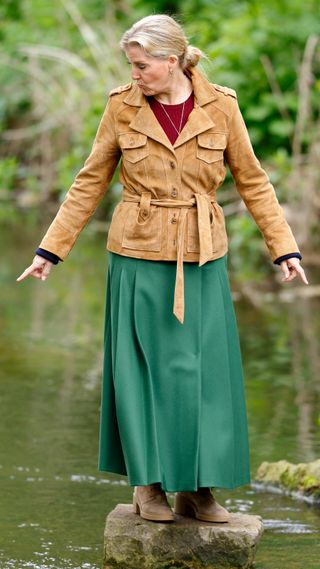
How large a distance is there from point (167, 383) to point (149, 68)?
3.63 ft

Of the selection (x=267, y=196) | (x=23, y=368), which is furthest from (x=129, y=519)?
(x=23, y=368)

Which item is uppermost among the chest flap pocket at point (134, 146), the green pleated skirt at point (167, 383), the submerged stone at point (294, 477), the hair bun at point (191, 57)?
the hair bun at point (191, 57)

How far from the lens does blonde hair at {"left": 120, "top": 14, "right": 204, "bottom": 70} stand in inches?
181

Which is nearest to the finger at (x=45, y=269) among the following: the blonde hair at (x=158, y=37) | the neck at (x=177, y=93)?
the neck at (x=177, y=93)

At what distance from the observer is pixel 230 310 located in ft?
16.2

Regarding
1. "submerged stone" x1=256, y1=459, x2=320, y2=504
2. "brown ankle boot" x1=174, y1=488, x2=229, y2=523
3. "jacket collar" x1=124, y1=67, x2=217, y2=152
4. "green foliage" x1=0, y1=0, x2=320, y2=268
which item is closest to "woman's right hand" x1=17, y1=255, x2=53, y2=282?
"jacket collar" x1=124, y1=67, x2=217, y2=152

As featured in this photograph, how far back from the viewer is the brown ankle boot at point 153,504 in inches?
193

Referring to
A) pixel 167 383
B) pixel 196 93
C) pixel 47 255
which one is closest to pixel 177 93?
pixel 196 93

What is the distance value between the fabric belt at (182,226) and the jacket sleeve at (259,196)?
0.61ft

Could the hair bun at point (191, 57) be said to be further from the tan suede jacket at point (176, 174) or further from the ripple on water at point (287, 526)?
the ripple on water at point (287, 526)

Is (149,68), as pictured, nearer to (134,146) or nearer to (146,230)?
(134,146)

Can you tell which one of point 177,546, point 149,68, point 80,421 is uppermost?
point 149,68

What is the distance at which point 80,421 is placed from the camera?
7457 millimetres

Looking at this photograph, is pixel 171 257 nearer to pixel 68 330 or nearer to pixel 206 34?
pixel 68 330
